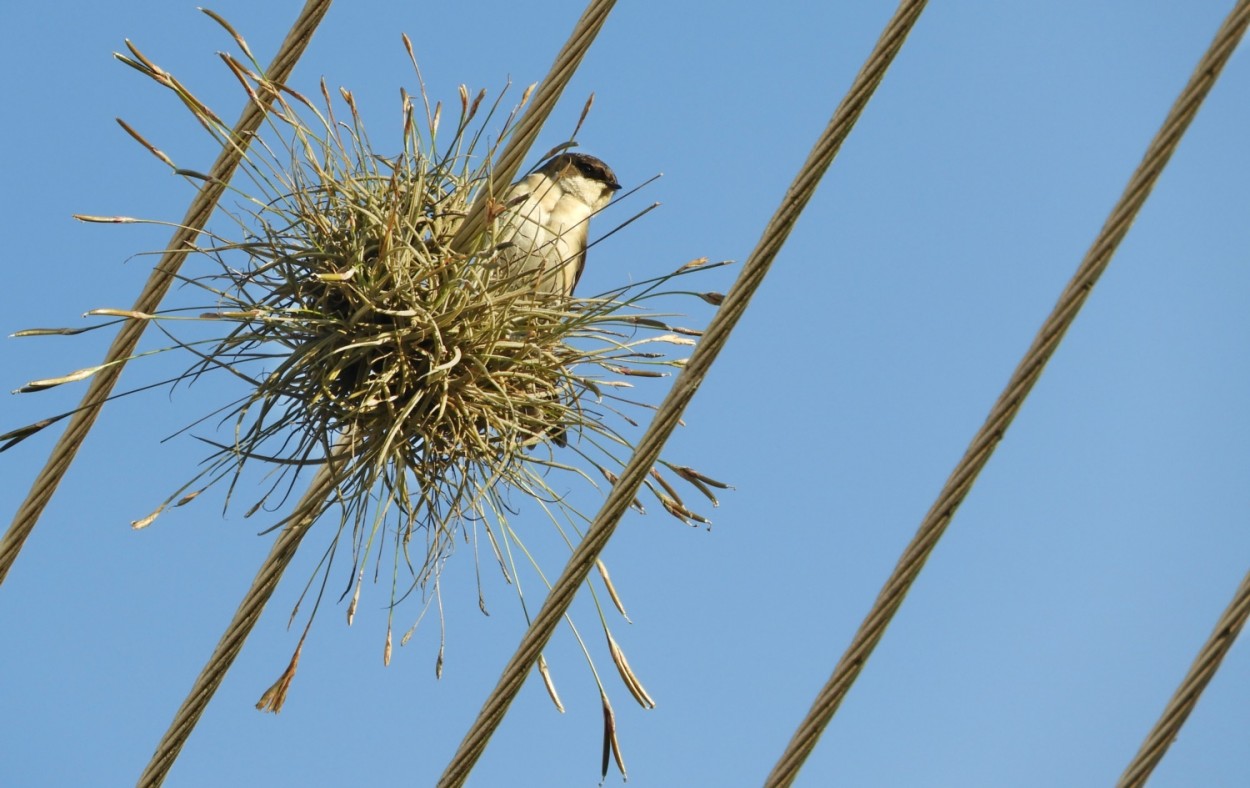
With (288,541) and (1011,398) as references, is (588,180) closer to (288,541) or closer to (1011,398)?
(288,541)

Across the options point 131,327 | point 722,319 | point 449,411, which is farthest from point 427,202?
point 722,319

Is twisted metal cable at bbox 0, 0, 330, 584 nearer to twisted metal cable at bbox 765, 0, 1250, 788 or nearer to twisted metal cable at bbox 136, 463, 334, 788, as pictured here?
twisted metal cable at bbox 136, 463, 334, 788

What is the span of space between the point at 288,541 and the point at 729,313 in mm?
1144

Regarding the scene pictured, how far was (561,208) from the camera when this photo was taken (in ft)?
11.9

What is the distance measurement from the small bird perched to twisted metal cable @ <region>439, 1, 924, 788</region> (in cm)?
79

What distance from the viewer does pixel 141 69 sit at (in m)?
2.49

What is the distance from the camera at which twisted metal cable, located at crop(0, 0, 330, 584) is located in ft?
8.64

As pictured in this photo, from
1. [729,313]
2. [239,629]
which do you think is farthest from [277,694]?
[729,313]

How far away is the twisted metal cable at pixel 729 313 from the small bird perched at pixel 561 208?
79cm

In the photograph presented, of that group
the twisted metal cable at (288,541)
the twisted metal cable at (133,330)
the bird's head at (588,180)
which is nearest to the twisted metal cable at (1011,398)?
the twisted metal cable at (288,541)

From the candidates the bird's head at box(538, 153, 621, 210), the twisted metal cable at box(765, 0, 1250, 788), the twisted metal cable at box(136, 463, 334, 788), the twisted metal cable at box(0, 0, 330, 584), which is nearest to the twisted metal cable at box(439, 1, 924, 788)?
the twisted metal cable at box(765, 0, 1250, 788)

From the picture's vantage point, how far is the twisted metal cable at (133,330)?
8.64 ft

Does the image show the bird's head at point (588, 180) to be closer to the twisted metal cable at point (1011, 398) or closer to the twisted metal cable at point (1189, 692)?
the twisted metal cable at point (1011, 398)

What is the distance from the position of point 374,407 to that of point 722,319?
0.85 metres
